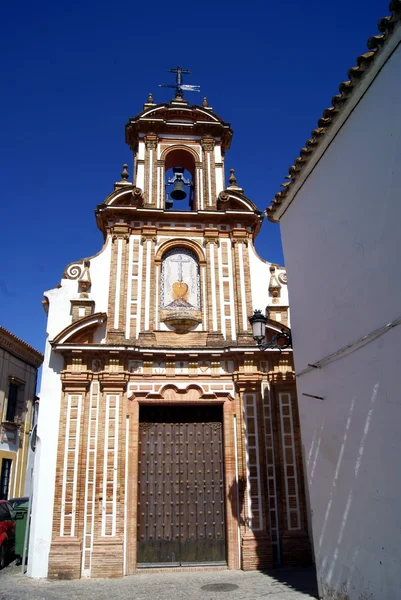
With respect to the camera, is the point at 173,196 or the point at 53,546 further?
the point at 173,196

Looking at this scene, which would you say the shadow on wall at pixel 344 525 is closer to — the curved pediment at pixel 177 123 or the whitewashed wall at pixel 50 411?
the whitewashed wall at pixel 50 411

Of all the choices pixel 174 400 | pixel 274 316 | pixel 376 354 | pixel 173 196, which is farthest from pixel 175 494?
pixel 173 196

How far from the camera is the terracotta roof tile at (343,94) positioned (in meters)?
5.51

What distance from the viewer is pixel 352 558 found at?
6230 mm

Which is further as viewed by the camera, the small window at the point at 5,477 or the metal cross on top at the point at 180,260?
the small window at the point at 5,477

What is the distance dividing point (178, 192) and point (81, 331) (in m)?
4.73

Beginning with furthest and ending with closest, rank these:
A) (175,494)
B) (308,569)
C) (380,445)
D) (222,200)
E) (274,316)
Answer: (222,200) → (274,316) → (175,494) → (308,569) → (380,445)

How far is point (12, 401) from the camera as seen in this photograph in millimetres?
18703

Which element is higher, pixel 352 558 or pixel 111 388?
pixel 111 388

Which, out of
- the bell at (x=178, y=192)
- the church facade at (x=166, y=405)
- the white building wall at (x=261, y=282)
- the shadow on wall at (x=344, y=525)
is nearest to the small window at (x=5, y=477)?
the church facade at (x=166, y=405)

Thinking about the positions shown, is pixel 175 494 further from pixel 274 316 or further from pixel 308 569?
pixel 274 316

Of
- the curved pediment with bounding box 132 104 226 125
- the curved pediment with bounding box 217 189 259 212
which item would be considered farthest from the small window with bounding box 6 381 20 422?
the curved pediment with bounding box 217 189 259 212

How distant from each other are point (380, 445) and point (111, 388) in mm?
6277

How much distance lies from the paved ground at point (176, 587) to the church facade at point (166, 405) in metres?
0.41
